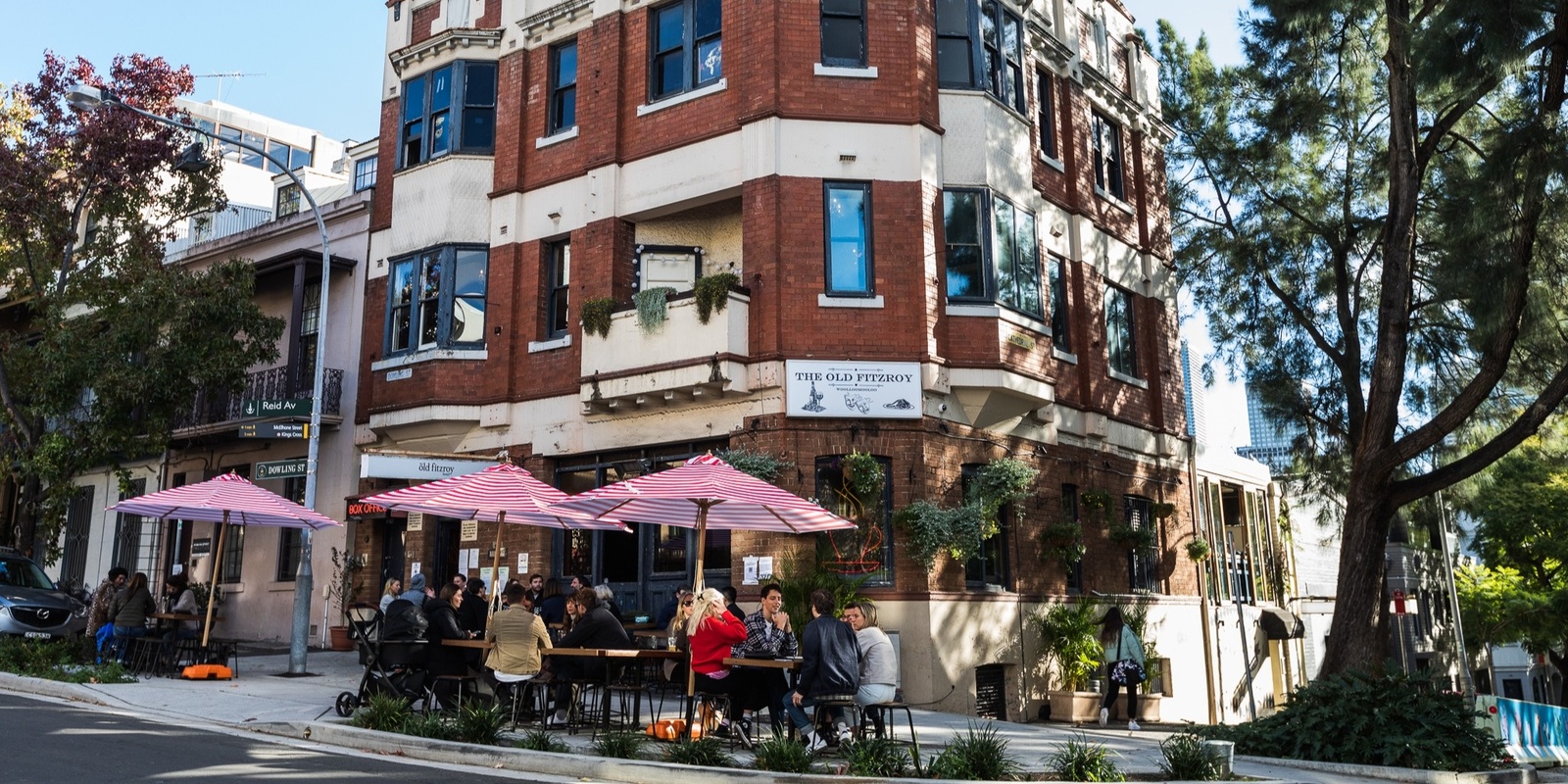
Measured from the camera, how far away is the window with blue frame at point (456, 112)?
877 inches

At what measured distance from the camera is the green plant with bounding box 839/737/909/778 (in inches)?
399

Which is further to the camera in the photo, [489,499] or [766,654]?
[489,499]

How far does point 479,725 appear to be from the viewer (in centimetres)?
1150

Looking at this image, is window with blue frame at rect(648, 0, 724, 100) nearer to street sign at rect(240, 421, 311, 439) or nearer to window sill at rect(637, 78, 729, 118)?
window sill at rect(637, 78, 729, 118)

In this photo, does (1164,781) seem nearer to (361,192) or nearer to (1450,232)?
(1450,232)

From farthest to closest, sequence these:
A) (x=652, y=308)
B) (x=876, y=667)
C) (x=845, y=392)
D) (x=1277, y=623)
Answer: (x=1277, y=623) < (x=652, y=308) < (x=845, y=392) < (x=876, y=667)

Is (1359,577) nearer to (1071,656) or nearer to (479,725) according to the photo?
(1071,656)

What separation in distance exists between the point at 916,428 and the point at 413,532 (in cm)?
943

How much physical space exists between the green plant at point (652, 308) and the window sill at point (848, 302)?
2.42m

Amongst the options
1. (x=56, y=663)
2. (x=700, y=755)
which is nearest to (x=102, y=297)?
(x=56, y=663)

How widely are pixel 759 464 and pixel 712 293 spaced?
8.79 ft

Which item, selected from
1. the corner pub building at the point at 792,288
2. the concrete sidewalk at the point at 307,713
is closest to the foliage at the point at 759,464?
the corner pub building at the point at 792,288

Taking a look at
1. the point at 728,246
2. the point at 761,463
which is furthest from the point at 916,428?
the point at 728,246

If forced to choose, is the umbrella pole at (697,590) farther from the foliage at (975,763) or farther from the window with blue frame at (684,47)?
the window with blue frame at (684,47)
